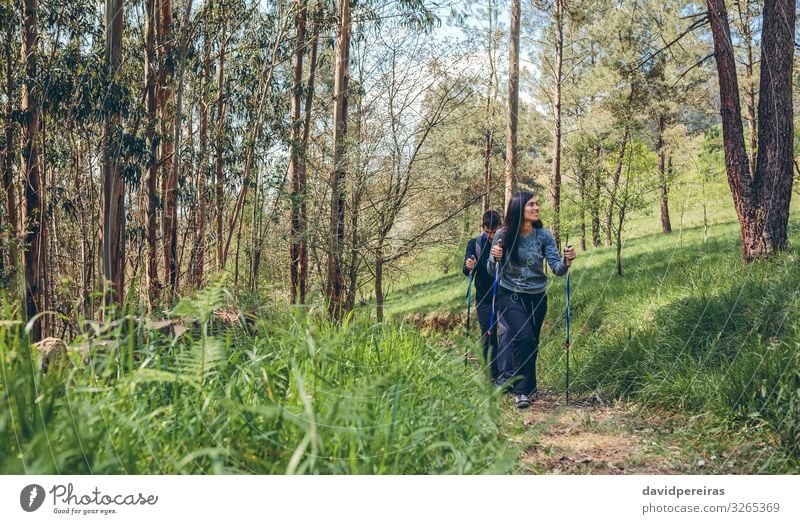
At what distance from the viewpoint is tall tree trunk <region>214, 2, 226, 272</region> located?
6.42 feet

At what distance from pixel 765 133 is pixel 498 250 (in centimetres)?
188

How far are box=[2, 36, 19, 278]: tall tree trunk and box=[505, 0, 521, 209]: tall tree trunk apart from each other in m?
1.94

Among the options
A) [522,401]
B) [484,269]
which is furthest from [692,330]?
[484,269]

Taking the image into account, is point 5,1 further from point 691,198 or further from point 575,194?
point 575,194

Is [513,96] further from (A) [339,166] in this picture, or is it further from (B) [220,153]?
(B) [220,153]

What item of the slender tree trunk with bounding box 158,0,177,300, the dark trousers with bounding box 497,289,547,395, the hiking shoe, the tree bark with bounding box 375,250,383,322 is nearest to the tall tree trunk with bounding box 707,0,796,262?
the dark trousers with bounding box 497,289,547,395

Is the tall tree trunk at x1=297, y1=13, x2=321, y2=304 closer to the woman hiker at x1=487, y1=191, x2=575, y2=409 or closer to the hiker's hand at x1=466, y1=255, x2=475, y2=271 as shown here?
the woman hiker at x1=487, y1=191, x2=575, y2=409

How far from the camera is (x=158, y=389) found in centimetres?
196

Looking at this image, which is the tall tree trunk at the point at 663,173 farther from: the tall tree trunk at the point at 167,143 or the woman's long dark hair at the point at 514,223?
the tall tree trunk at the point at 167,143

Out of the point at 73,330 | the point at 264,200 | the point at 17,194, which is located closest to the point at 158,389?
the point at 73,330

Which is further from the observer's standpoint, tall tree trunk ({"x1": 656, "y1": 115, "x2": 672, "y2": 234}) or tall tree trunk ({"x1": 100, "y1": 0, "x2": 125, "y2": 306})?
tall tree trunk ({"x1": 656, "y1": 115, "x2": 672, "y2": 234})

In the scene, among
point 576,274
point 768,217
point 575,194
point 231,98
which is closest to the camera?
point 768,217

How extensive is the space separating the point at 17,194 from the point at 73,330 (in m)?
0.75
